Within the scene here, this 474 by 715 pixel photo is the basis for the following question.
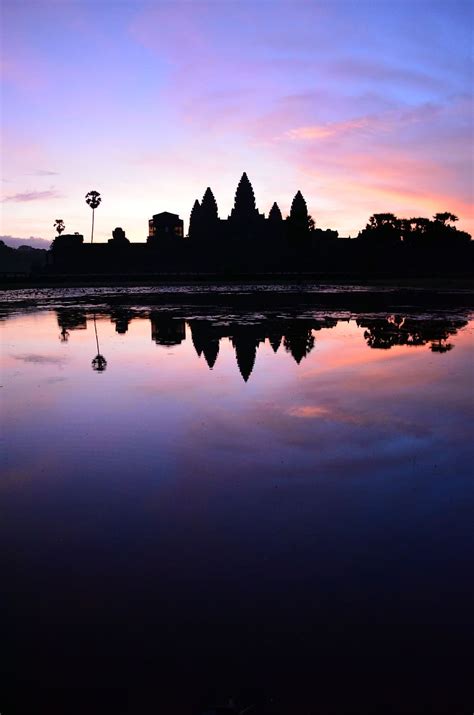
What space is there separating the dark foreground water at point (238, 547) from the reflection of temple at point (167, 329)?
627 centimetres

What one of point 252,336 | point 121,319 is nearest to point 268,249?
point 121,319

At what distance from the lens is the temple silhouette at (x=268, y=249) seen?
74.5 metres

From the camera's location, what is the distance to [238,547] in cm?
442

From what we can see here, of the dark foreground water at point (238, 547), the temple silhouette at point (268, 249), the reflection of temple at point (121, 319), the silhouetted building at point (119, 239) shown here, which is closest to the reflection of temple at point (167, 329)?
the reflection of temple at point (121, 319)

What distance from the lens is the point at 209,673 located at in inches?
122

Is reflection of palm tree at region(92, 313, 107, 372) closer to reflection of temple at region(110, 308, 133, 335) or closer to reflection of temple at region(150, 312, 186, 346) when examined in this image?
reflection of temple at region(150, 312, 186, 346)

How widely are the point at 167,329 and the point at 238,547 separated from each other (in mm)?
14994

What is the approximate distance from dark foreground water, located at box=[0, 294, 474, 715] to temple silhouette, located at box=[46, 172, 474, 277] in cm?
6321

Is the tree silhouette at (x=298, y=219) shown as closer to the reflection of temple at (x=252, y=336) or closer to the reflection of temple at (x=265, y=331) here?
the reflection of temple at (x=265, y=331)

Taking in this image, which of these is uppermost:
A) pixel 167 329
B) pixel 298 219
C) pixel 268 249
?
pixel 298 219

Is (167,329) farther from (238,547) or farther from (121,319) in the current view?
(238,547)

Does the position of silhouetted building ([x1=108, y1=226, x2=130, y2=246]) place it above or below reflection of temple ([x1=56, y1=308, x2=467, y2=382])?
above

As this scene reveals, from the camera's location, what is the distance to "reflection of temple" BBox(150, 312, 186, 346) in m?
16.5

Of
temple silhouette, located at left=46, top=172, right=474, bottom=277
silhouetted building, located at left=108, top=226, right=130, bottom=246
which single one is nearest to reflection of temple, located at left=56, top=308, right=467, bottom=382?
temple silhouette, located at left=46, top=172, right=474, bottom=277
